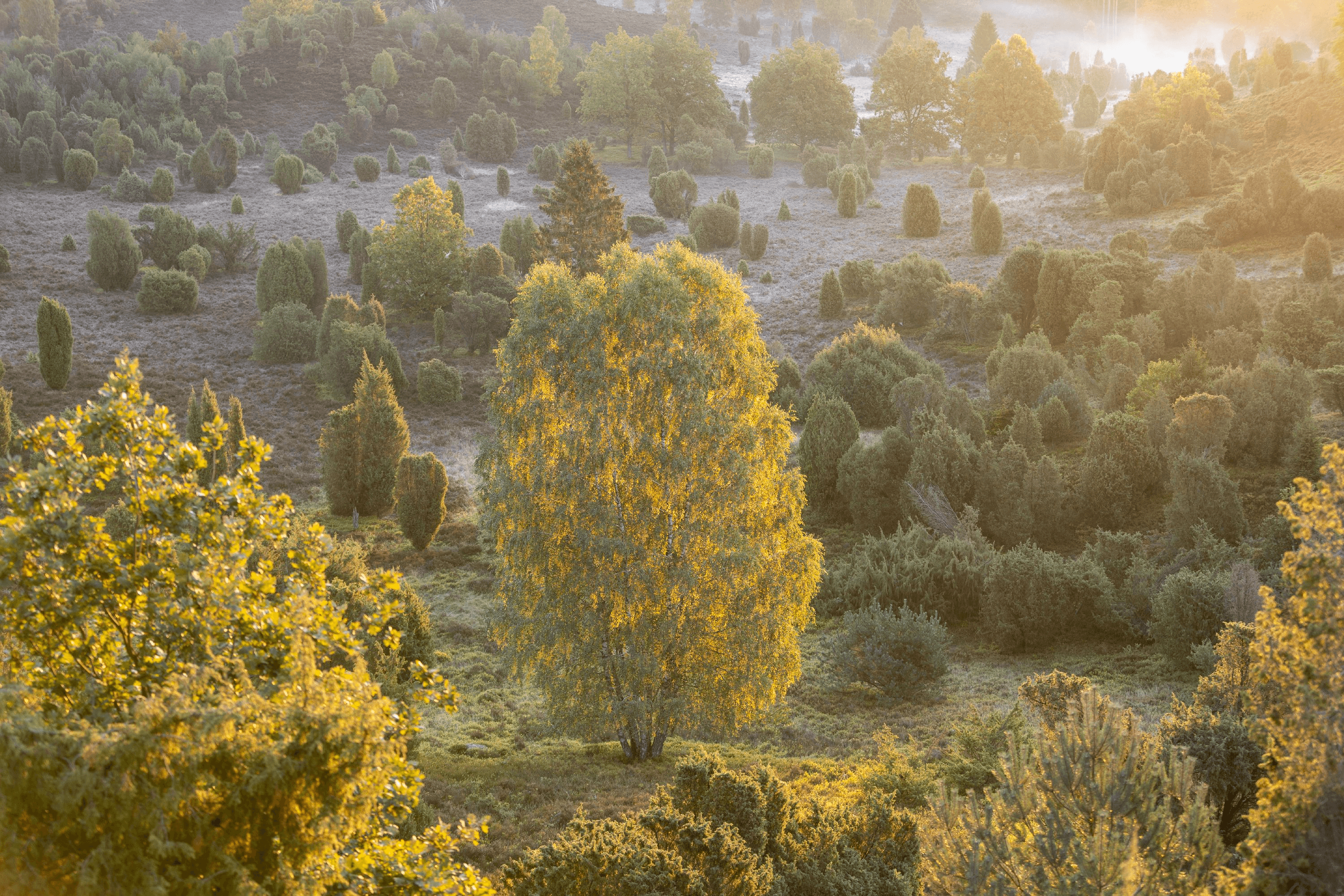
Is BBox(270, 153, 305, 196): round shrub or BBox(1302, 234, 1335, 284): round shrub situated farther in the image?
BBox(270, 153, 305, 196): round shrub

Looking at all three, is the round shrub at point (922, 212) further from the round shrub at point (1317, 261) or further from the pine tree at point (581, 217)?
the round shrub at point (1317, 261)

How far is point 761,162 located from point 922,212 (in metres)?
21.3

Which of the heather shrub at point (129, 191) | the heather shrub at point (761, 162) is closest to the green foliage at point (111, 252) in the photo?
the heather shrub at point (129, 191)

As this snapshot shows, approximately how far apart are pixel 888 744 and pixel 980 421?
16174mm

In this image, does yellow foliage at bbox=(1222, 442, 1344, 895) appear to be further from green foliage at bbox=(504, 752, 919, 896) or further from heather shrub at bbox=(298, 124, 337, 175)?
heather shrub at bbox=(298, 124, 337, 175)

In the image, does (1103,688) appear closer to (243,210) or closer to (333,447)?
(333,447)

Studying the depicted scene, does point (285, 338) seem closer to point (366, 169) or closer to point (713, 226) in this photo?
point (713, 226)

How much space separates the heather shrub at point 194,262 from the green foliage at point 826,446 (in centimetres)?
3061

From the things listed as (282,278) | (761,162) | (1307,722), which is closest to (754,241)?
(761,162)

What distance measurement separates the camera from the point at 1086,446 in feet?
78.2

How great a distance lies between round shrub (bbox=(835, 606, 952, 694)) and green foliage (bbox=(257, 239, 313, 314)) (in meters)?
29.8

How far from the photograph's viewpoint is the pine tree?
40.2 m

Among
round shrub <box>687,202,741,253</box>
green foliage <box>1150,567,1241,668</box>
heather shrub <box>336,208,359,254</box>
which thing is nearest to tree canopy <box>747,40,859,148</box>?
round shrub <box>687,202,741,253</box>

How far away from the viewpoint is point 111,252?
127 ft
